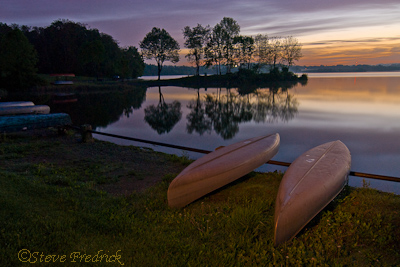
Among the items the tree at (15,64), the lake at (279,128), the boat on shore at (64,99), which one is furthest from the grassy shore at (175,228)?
the tree at (15,64)

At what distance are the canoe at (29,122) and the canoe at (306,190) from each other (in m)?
9.91

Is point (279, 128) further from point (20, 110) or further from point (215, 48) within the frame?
point (215, 48)

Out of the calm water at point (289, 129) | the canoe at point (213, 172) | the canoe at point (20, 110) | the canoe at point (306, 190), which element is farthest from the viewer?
the canoe at point (20, 110)

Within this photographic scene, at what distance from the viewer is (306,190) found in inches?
152

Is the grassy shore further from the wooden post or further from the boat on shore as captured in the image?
A: the boat on shore

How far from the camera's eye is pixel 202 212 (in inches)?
177

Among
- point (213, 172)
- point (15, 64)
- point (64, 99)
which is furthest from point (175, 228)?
point (15, 64)

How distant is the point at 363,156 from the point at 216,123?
36.8 feet

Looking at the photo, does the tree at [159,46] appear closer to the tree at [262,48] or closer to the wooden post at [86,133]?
the tree at [262,48]

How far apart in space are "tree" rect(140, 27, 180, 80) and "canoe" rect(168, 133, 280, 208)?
68340 mm

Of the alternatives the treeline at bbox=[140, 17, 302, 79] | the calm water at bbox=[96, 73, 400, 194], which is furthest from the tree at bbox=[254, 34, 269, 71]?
the calm water at bbox=[96, 73, 400, 194]

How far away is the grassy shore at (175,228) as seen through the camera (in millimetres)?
3215

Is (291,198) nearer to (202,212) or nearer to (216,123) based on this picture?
(202,212)

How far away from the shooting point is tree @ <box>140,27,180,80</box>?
234ft
